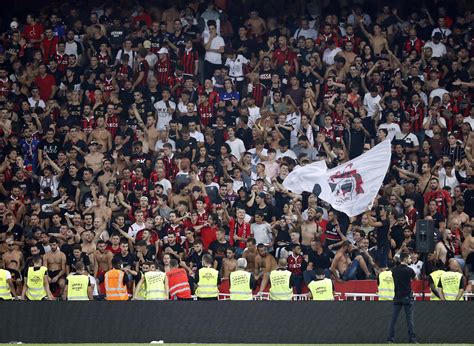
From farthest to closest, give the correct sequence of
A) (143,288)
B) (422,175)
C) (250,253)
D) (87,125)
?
(87,125)
(422,175)
(250,253)
(143,288)

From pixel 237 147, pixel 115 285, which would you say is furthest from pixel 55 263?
pixel 237 147

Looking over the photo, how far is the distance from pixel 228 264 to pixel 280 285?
1.87 metres

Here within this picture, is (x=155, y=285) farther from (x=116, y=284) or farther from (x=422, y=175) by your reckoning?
(x=422, y=175)

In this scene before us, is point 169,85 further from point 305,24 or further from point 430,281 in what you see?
point 430,281

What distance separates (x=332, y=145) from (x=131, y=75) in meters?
6.05

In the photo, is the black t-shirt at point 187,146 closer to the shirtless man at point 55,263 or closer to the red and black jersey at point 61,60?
the shirtless man at point 55,263

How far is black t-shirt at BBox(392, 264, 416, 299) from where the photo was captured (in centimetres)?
2244

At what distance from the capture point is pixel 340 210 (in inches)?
1078

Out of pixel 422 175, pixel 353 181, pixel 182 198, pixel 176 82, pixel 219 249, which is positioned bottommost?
pixel 219 249

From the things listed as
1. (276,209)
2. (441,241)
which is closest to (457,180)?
(441,241)

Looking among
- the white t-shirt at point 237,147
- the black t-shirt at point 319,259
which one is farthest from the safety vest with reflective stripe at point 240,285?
the white t-shirt at point 237,147

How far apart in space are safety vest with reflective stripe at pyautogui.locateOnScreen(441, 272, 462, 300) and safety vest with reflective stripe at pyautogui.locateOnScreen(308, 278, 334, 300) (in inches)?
84.3

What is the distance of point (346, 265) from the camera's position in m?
26.0

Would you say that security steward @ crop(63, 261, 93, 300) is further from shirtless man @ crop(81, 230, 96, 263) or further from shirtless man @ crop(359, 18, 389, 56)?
shirtless man @ crop(359, 18, 389, 56)
